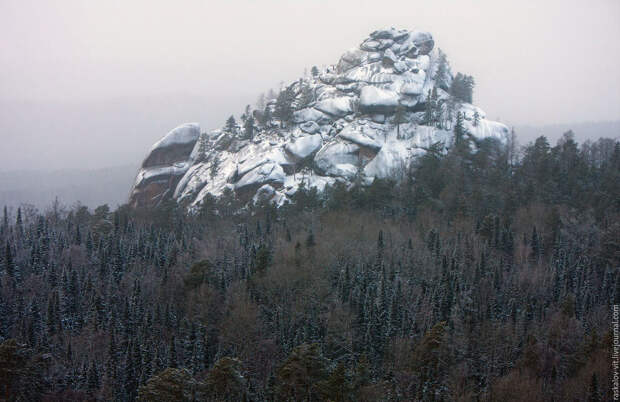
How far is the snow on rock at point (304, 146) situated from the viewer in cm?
8069

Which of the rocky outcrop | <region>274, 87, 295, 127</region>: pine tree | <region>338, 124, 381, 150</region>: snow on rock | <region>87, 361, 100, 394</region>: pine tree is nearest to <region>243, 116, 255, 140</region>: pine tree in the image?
<region>274, 87, 295, 127</region>: pine tree

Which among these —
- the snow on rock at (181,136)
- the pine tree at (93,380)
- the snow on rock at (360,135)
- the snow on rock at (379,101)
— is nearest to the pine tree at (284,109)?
the snow on rock at (360,135)

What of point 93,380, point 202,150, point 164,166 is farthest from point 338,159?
point 93,380

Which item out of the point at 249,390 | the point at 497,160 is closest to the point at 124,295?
the point at 249,390

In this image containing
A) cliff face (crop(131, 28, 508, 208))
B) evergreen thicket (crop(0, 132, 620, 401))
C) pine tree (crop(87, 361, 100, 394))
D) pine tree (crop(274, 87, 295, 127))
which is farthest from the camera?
pine tree (crop(274, 87, 295, 127))

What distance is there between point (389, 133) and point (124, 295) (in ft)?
157

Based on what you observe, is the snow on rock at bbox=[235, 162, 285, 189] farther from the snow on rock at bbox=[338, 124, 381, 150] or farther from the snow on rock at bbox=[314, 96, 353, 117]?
the snow on rock at bbox=[314, 96, 353, 117]

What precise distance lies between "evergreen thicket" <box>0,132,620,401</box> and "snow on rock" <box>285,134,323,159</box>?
33.8ft

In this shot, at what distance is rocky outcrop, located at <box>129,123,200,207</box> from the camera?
3524 inches

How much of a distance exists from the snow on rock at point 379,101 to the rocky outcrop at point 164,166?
28798mm

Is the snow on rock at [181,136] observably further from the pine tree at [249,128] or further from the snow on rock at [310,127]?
the snow on rock at [310,127]

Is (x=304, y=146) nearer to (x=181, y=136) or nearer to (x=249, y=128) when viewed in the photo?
(x=249, y=128)

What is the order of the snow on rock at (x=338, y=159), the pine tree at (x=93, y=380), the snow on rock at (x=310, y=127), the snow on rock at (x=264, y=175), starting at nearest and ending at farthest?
the pine tree at (x=93, y=380)
the snow on rock at (x=338, y=159)
the snow on rock at (x=264, y=175)
the snow on rock at (x=310, y=127)

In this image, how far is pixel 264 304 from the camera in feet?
154
